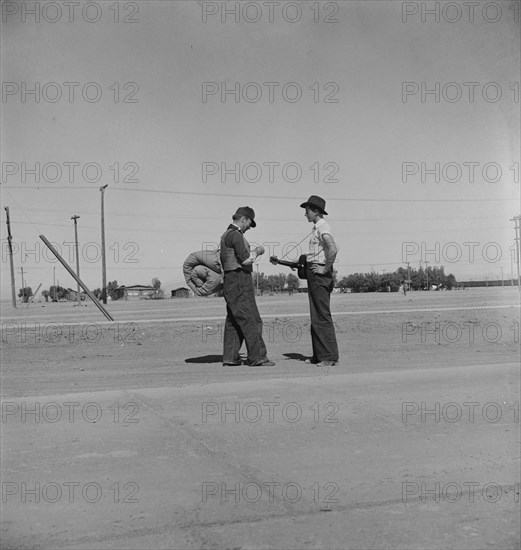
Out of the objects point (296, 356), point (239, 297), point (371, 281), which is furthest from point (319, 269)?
point (371, 281)

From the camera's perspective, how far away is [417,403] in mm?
5441

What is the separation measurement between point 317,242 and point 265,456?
4264 millimetres

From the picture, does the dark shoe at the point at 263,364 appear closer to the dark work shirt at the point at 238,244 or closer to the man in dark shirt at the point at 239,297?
the man in dark shirt at the point at 239,297

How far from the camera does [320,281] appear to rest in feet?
26.6

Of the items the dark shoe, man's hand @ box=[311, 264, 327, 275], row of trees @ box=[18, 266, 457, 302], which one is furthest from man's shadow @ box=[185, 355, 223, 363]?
row of trees @ box=[18, 266, 457, 302]

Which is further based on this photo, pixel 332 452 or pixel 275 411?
pixel 275 411

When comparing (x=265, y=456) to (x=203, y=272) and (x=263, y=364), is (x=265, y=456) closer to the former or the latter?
(x=263, y=364)

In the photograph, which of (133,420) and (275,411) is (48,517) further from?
(275,411)

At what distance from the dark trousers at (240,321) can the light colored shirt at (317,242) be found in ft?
2.34

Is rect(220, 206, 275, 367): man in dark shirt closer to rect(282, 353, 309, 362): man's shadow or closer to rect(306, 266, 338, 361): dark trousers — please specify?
rect(306, 266, 338, 361): dark trousers

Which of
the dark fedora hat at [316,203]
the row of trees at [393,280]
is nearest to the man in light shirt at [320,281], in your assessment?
the dark fedora hat at [316,203]

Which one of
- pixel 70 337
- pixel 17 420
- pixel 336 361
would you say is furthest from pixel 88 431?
pixel 70 337

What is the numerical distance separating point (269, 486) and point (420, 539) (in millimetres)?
883

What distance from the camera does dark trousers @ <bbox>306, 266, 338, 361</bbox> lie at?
7887 mm
